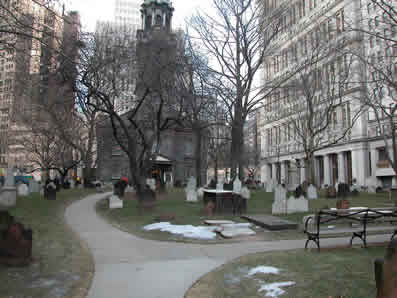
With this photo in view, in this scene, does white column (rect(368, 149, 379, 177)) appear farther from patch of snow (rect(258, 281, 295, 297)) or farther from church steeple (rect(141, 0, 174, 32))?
patch of snow (rect(258, 281, 295, 297))

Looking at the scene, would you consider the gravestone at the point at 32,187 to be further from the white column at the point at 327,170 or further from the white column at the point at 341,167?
the white column at the point at 327,170

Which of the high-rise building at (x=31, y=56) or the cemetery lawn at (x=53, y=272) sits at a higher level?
the high-rise building at (x=31, y=56)

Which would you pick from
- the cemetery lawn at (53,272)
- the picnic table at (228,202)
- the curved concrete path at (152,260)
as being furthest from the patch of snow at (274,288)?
the picnic table at (228,202)

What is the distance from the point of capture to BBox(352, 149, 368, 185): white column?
38.1 m

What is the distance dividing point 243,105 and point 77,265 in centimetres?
1488

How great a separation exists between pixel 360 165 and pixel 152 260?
1503 inches

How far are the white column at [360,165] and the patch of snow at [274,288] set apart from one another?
38.3 metres

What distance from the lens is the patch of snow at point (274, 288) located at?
13.7 ft

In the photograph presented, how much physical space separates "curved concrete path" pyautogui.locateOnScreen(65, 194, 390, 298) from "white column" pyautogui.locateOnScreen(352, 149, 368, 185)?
33485 millimetres

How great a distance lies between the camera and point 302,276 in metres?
4.82

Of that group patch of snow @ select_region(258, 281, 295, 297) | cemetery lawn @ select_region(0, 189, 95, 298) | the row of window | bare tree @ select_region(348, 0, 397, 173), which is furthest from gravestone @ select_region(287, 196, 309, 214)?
patch of snow @ select_region(258, 281, 295, 297)

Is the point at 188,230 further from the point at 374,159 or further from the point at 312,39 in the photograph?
the point at 374,159

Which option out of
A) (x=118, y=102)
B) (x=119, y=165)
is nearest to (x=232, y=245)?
(x=118, y=102)

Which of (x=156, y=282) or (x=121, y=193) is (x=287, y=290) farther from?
(x=121, y=193)
